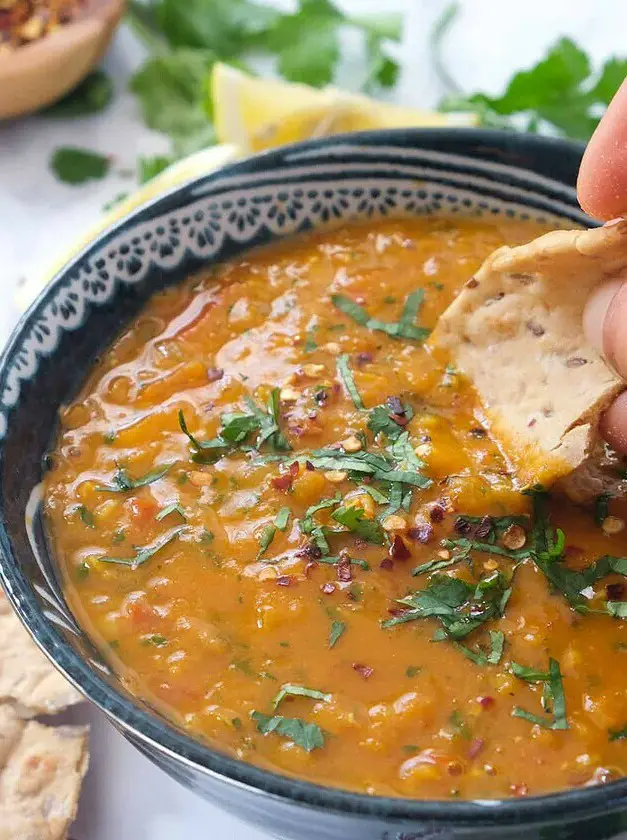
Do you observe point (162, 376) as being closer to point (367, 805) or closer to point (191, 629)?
point (191, 629)

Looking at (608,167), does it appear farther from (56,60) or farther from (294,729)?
(56,60)

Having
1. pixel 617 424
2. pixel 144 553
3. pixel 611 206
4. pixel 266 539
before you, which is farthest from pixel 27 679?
pixel 611 206

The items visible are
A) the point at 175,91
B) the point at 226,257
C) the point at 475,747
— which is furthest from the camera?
the point at 175,91

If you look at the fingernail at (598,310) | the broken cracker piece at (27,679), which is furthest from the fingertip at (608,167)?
the broken cracker piece at (27,679)

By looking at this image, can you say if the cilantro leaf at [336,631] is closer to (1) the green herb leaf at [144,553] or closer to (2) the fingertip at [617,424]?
(1) the green herb leaf at [144,553]

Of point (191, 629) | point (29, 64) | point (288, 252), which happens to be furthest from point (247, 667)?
point (29, 64)

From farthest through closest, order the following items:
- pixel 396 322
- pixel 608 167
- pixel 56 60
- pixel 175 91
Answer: pixel 175 91, pixel 56 60, pixel 396 322, pixel 608 167
